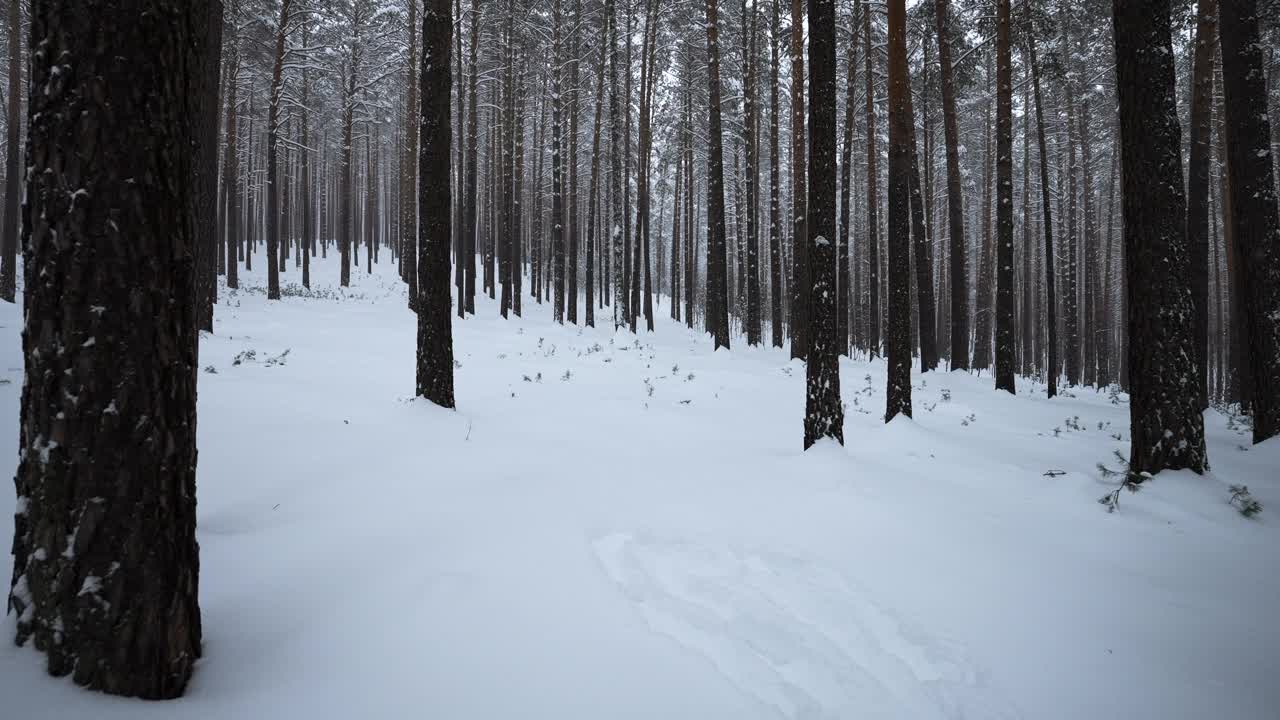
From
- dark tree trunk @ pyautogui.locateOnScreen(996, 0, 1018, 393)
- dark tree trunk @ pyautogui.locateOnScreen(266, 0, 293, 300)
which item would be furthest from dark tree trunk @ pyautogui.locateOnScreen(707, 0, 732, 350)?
dark tree trunk @ pyautogui.locateOnScreen(266, 0, 293, 300)

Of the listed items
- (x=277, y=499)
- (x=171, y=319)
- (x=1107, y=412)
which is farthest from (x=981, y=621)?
(x=1107, y=412)

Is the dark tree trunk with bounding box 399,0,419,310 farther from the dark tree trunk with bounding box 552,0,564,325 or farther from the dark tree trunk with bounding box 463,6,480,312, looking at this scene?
the dark tree trunk with bounding box 552,0,564,325

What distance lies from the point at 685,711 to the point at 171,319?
2509 mm

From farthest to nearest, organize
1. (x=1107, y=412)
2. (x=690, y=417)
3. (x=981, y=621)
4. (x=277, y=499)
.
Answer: (x=1107, y=412) < (x=690, y=417) < (x=277, y=499) < (x=981, y=621)

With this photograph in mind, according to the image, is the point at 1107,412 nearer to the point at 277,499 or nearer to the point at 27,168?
the point at 277,499

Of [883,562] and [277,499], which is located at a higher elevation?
[277,499]

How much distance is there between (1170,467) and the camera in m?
4.68

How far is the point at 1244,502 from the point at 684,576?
168 inches

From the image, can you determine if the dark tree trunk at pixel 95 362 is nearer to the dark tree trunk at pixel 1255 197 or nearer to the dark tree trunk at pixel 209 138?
the dark tree trunk at pixel 209 138

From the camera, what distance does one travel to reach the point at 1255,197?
680 cm

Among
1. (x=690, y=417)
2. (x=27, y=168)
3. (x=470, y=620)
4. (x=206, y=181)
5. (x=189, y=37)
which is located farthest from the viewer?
(x=206, y=181)

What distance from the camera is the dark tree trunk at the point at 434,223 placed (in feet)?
21.8

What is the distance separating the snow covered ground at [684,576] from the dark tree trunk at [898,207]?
1.66m

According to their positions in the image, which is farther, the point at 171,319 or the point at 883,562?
the point at 883,562
